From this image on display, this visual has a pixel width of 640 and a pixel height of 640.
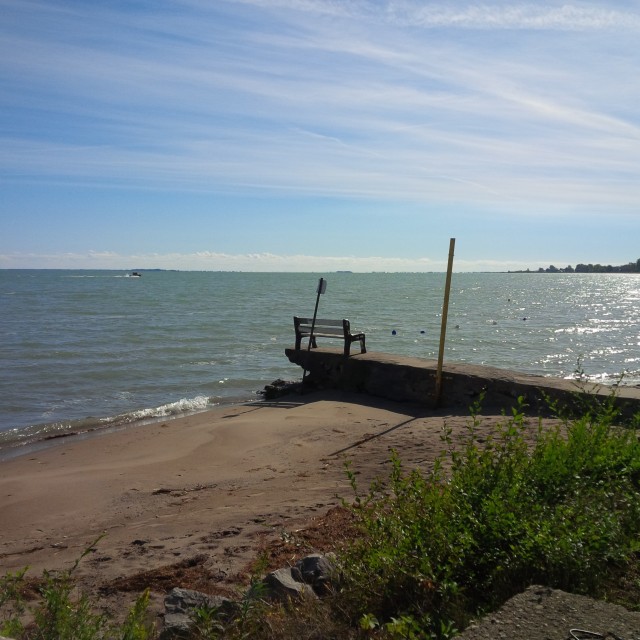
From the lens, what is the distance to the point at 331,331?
14336 millimetres

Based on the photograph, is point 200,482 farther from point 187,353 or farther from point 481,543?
point 187,353

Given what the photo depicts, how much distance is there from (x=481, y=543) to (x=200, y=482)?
5.56 meters

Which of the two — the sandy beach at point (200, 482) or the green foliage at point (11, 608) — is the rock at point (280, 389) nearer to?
the sandy beach at point (200, 482)

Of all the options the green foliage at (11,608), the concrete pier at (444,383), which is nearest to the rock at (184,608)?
the green foliage at (11,608)

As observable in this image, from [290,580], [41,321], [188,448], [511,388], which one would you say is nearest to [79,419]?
[188,448]

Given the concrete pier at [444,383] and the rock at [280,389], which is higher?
the concrete pier at [444,383]

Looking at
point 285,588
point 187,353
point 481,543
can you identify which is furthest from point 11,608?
point 187,353

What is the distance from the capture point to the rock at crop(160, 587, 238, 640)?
380 cm

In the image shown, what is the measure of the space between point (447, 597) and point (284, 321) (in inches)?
1318

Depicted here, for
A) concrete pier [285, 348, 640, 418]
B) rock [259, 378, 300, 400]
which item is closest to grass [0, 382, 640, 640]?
concrete pier [285, 348, 640, 418]

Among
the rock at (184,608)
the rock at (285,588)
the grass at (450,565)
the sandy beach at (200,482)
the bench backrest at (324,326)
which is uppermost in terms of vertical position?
the bench backrest at (324,326)

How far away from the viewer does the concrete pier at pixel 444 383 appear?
32.0 feet

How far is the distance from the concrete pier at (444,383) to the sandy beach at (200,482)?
0.35m

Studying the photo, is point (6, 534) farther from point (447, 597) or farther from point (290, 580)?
point (447, 597)
